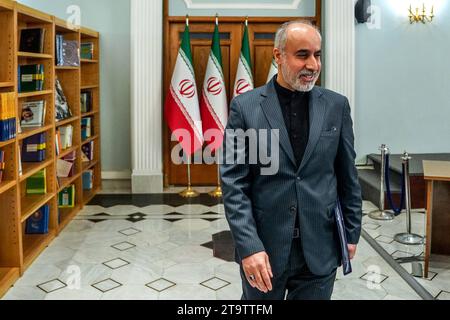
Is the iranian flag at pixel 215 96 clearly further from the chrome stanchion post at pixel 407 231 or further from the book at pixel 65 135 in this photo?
the chrome stanchion post at pixel 407 231

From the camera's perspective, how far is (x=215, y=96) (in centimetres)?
624

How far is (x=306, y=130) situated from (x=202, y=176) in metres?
5.11

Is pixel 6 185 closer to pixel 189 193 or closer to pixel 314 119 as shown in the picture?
pixel 314 119

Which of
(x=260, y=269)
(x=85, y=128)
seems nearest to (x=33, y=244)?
(x=85, y=128)

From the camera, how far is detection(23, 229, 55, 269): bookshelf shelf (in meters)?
3.90

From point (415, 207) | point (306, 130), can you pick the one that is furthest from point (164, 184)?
point (306, 130)

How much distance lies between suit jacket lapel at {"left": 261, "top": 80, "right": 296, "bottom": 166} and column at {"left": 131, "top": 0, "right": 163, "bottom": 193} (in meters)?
4.77

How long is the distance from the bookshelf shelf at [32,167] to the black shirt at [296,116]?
2506 millimetres

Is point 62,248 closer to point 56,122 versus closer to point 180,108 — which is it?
point 56,122

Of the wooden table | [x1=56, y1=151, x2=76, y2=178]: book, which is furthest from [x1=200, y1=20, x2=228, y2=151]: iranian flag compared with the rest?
the wooden table

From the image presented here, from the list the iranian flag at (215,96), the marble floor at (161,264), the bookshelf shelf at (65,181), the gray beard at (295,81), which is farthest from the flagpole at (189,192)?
the gray beard at (295,81)

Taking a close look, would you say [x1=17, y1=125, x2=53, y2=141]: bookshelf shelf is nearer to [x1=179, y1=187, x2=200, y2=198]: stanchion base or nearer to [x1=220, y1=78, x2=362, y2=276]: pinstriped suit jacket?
[x1=179, y1=187, x2=200, y2=198]: stanchion base

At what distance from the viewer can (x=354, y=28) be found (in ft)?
21.7

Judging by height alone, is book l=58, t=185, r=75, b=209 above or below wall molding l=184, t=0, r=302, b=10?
below
